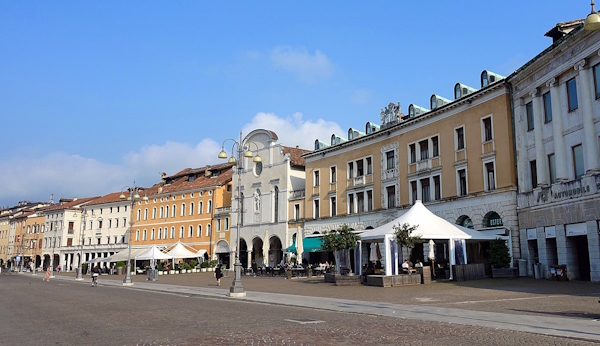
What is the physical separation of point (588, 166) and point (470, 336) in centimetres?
1876

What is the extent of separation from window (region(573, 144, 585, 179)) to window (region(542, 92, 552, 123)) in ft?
9.33

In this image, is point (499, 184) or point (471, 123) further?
point (471, 123)

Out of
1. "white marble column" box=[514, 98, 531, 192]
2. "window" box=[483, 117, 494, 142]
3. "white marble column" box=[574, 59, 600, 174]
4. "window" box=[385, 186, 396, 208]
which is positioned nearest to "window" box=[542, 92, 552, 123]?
"white marble column" box=[514, 98, 531, 192]

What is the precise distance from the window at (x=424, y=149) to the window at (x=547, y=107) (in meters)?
10.9

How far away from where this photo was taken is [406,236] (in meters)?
26.7

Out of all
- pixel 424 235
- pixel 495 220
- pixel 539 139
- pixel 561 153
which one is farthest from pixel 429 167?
pixel 424 235

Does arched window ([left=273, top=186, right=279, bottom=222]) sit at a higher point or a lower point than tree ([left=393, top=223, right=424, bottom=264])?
higher

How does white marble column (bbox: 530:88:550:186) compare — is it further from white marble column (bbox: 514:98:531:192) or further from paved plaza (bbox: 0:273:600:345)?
paved plaza (bbox: 0:273:600:345)

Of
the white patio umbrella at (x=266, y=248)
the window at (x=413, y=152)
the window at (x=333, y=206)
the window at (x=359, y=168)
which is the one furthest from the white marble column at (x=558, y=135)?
the white patio umbrella at (x=266, y=248)

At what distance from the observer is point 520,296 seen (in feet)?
62.6

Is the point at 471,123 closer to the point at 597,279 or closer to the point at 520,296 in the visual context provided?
the point at 597,279

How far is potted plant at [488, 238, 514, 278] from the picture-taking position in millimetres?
28766

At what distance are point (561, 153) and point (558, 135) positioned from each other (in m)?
1.08

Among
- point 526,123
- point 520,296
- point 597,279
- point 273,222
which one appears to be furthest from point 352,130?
point 520,296
